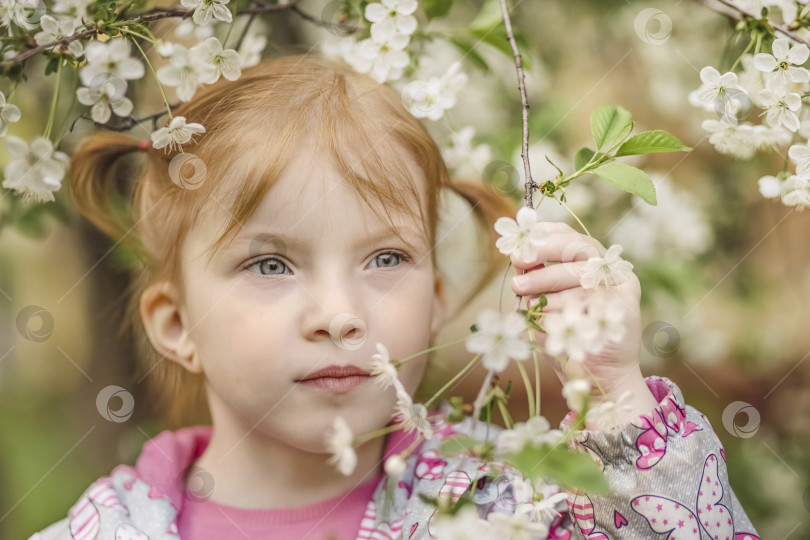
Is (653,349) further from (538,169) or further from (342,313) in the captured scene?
(342,313)

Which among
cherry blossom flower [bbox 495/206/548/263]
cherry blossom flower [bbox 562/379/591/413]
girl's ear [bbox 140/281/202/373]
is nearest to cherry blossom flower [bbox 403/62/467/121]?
cherry blossom flower [bbox 495/206/548/263]

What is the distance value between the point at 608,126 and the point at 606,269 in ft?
0.69

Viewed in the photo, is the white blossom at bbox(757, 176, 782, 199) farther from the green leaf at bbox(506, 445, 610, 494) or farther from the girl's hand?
the green leaf at bbox(506, 445, 610, 494)

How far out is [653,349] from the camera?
252cm

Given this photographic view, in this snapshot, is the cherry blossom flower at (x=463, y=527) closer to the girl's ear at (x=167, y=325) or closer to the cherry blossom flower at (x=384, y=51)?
the girl's ear at (x=167, y=325)

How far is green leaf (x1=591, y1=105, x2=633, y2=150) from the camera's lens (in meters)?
1.03

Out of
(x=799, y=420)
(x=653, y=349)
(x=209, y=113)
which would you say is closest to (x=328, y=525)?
(x=209, y=113)

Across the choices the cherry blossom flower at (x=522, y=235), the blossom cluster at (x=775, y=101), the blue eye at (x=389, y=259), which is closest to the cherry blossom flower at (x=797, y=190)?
the blossom cluster at (x=775, y=101)

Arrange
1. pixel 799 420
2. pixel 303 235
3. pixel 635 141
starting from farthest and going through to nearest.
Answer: pixel 799 420
pixel 303 235
pixel 635 141

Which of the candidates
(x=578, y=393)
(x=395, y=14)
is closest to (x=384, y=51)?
(x=395, y=14)

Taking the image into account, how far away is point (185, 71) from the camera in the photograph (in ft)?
3.77

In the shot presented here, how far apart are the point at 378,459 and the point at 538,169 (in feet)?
2.98

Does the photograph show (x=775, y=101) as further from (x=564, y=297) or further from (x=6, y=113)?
(x=6, y=113)

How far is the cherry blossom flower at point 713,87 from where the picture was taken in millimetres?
1085
